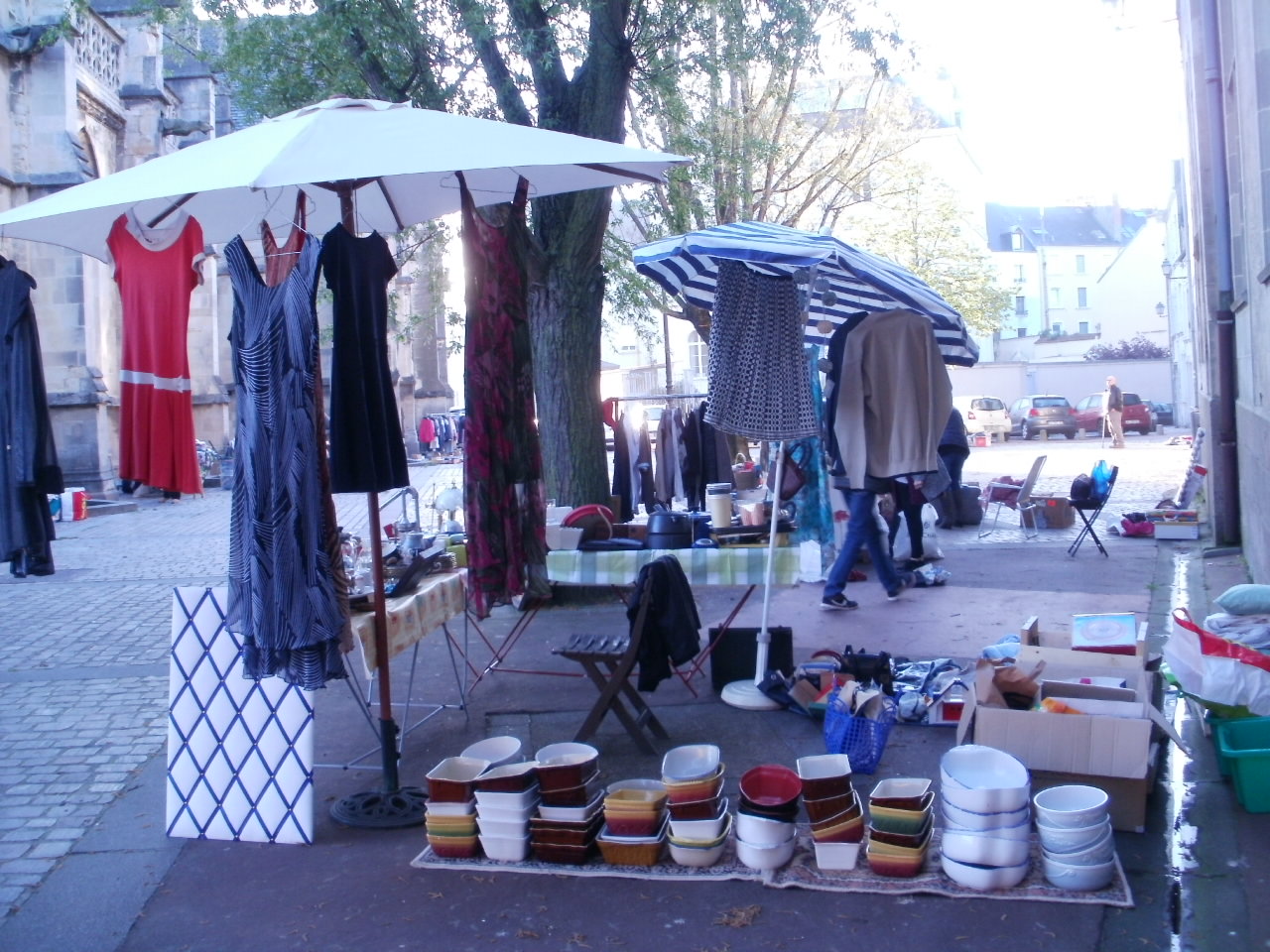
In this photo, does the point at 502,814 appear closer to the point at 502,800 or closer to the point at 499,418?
the point at 502,800

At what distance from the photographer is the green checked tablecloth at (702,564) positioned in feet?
20.2

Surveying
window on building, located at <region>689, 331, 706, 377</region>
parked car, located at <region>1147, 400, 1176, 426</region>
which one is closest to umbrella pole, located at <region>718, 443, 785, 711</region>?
parked car, located at <region>1147, 400, 1176, 426</region>

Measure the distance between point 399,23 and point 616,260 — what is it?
8.35 m

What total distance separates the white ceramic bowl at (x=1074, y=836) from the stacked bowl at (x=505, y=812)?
1739 millimetres

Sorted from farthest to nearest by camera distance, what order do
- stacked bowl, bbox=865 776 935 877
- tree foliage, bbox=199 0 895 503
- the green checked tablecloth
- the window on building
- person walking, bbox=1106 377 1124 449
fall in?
the window on building → person walking, bbox=1106 377 1124 449 → tree foliage, bbox=199 0 895 503 → the green checked tablecloth → stacked bowl, bbox=865 776 935 877

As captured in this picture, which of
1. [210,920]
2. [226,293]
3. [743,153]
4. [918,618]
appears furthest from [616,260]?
[226,293]

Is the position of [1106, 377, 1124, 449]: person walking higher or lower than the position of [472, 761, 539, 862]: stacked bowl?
higher

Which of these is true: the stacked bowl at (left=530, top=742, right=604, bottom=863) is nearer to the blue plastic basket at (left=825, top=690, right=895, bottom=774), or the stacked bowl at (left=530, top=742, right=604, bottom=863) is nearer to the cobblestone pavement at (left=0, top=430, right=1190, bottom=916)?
the blue plastic basket at (left=825, top=690, right=895, bottom=774)

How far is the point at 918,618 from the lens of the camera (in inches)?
315

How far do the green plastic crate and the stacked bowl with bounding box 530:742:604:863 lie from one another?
7.62 ft

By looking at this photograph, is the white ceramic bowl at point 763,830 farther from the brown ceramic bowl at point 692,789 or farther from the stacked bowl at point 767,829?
the brown ceramic bowl at point 692,789

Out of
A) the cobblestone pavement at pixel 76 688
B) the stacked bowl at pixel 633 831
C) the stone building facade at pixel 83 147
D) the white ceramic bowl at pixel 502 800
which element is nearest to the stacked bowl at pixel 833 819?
the stacked bowl at pixel 633 831

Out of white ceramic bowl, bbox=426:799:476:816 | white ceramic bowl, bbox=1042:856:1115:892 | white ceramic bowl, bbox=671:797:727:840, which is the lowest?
white ceramic bowl, bbox=1042:856:1115:892

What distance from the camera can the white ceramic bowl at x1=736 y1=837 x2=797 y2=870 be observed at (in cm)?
383
